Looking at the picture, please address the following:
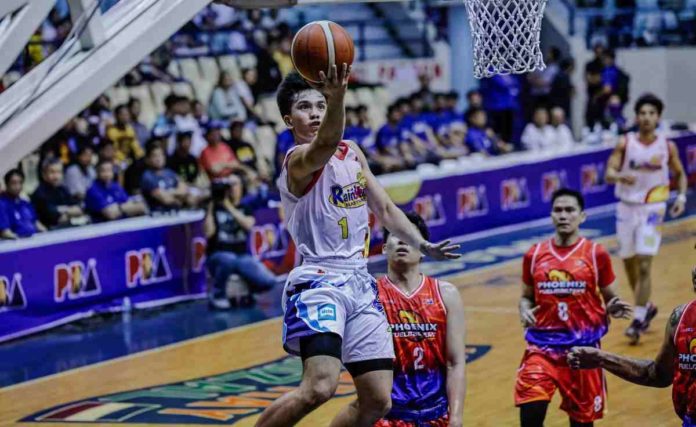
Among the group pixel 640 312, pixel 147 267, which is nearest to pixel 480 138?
pixel 147 267

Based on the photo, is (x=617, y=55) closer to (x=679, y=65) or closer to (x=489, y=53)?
(x=679, y=65)

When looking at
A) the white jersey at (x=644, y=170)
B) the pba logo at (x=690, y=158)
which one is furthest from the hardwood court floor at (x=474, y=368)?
the pba logo at (x=690, y=158)

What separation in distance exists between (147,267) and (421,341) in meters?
7.18

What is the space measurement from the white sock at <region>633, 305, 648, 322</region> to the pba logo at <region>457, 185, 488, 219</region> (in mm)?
6030

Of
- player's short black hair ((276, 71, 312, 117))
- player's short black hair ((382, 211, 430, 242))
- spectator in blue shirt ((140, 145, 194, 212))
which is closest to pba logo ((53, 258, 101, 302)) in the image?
spectator in blue shirt ((140, 145, 194, 212))

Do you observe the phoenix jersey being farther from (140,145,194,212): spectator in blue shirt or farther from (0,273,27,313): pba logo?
(140,145,194,212): spectator in blue shirt

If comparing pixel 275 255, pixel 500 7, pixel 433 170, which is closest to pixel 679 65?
pixel 433 170

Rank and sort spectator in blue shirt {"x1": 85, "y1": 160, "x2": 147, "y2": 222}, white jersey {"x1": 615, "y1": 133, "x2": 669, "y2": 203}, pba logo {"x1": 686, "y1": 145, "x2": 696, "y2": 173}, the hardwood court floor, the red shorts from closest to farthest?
the red shorts, the hardwood court floor, white jersey {"x1": 615, "y1": 133, "x2": 669, "y2": 203}, spectator in blue shirt {"x1": 85, "y1": 160, "x2": 147, "y2": 222}, pba logo {"x1": 686, "y1": 145, "x2": 696, "y2": 173}

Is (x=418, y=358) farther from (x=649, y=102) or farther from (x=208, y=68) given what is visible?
(x=208, y=68)

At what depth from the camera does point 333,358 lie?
591 centimetres

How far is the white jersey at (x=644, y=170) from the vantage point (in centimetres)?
1222

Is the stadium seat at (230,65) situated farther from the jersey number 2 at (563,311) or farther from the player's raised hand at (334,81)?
the player's raised hand at (334,81)

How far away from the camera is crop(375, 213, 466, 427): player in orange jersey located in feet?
21.3

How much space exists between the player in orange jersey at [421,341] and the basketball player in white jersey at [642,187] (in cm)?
544
